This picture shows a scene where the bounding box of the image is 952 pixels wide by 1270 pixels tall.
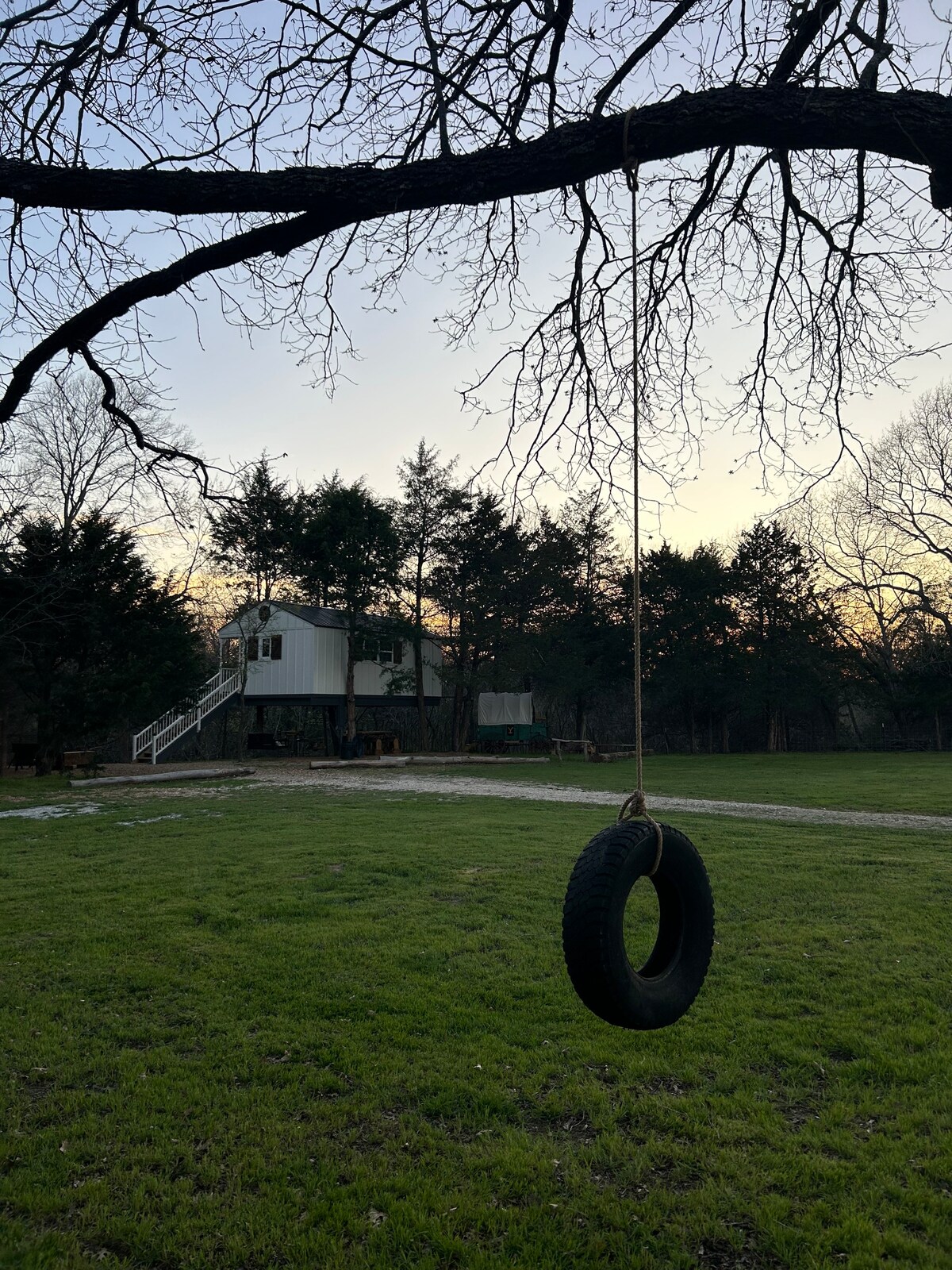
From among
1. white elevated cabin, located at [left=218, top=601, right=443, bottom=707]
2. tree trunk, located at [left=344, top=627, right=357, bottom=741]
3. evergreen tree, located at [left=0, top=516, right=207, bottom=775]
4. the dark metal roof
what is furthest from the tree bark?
tree trunk, located at [left=344, top=627, right=357, bottom=741]

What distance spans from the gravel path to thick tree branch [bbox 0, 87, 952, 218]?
10.4 meters

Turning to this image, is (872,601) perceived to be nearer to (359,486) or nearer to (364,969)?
(359,486)

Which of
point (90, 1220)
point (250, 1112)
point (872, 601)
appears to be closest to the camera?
point (90, 1220)

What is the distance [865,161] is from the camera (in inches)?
165

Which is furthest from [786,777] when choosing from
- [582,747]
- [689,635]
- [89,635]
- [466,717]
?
[89,635]

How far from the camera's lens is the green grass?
15.5 metres

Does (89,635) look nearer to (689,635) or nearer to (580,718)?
(580,718)

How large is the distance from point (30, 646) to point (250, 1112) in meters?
17.2

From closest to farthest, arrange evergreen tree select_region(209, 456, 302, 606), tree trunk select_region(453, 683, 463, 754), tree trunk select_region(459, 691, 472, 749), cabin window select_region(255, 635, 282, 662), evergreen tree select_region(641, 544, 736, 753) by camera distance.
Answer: evergreen tree select_region(209, 456, 302, 606) < cabin window select_region(255, 635, 282, 662) < tree trunk select_region(453, 683, 463, 754) < tree trunk select_region(459, 691, 472, 749) < evergreen tree select_region(641, 544, 736, 753)

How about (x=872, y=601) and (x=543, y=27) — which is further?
(x=872, y=601)

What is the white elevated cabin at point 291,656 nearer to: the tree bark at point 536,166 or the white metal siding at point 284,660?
the white metal siding at point 284,660

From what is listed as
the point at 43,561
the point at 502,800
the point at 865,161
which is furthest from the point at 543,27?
the point at 43,561

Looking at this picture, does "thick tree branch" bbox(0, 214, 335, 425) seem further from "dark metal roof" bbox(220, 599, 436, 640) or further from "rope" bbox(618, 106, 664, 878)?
"dark metal roof" bbox(220, 599, 436, 640)

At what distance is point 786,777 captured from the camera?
71.6 ft
